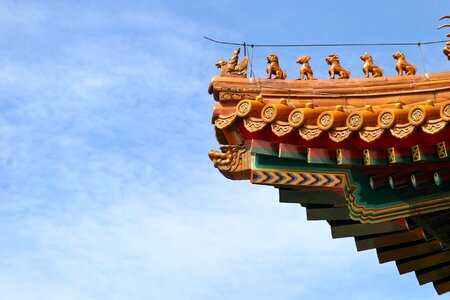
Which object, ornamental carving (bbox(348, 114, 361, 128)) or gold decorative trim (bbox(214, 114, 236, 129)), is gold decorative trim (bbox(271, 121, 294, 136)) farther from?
ornamental carving (bbox(348, 114, 361, 128))

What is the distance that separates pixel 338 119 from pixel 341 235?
2.42 m

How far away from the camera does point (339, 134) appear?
28.6ft

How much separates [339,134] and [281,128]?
1.79 ft

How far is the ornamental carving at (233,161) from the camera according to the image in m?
9.20

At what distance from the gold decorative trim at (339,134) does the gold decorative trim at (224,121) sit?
97 centimetres

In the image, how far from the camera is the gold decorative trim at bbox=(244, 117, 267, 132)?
891 cm

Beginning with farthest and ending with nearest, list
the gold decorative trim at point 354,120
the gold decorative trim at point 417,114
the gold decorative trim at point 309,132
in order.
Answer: the gold decorative trim at point 309,132 → the gold decorative trim at point 354,120 → the gold decorative trim at point 417,114

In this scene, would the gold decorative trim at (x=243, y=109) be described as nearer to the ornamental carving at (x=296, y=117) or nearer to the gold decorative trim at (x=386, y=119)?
the ornamental carving at (x=296, y=117)

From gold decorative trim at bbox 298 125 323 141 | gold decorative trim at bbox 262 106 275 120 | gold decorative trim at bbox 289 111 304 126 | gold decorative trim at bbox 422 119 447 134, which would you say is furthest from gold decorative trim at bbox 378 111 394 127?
gold decorative trim at bbox 262 106 275 120

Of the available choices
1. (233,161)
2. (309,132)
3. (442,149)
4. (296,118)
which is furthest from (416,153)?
(233,161)

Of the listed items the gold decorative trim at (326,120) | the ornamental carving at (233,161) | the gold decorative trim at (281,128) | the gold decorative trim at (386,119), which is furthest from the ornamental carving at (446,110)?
the ornamental carving at (233,161)

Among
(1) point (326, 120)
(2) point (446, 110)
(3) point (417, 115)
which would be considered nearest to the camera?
(2) point (446, 110)

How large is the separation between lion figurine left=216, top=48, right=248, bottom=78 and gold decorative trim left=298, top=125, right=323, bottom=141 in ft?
3.27

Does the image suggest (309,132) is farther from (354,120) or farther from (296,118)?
(354,120)
